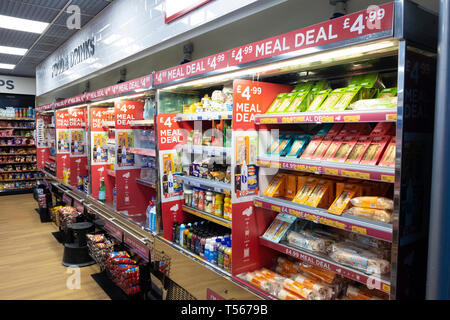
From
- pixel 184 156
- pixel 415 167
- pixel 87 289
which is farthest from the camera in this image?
pixel 87 289

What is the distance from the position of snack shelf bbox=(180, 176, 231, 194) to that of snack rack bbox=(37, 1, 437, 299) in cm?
1

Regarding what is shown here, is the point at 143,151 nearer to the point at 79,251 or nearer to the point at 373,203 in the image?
the point at 79,251

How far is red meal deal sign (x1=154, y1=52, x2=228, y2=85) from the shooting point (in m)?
2.48

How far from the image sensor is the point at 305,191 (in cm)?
232

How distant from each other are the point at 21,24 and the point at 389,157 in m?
6.03

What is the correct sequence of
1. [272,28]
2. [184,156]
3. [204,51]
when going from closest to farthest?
[272,28] < [184,156] < [204,51]

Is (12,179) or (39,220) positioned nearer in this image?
(39,220)

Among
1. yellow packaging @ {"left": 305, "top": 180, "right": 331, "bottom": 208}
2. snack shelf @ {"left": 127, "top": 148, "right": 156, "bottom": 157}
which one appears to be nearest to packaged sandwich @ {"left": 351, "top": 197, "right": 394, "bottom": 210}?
yellow packaging @ {"left": 305, "top": 180, "right": 331, "bottom": 208}

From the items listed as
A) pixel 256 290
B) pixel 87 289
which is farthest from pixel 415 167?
pixel 87 289

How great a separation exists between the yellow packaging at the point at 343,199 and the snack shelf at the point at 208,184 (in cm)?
93

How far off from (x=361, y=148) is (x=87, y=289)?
3.60 meters

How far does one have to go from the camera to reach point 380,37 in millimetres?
1511

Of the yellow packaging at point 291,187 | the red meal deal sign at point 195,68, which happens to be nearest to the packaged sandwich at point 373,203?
the yellow packaging at point 291,187
